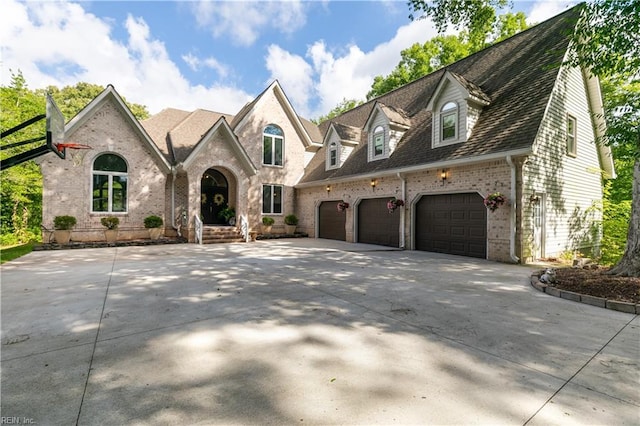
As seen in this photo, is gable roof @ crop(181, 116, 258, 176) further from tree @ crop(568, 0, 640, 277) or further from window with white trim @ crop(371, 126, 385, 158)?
tree @ crop(568, 0, 640, 277)

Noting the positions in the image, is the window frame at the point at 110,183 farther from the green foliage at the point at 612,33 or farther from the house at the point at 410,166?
the green foliage at the point at 612,33

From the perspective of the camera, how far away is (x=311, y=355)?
299 cm

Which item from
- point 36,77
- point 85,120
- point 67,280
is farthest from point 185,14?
point 36,77

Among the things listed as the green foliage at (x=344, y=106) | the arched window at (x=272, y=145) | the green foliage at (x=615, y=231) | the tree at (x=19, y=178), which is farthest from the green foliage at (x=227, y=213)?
the green foliage at (x=344, y=106)

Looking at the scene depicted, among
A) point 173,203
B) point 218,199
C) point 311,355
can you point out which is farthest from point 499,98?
point 173,203

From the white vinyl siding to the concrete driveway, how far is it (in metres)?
5.35

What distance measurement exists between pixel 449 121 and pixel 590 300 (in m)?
7.98

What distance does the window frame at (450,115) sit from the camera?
10.8 metres

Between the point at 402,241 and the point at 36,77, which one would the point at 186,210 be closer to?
the point at 402,241

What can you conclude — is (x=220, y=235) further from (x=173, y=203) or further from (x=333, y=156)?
(x=333, y=156)

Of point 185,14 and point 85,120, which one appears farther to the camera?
point 85,120

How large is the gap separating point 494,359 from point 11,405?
13.5 ft

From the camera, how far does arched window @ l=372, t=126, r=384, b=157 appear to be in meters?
14.0

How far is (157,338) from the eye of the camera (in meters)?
3.39
